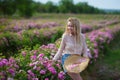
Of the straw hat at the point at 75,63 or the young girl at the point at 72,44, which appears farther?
the young girl at the point at 72,44

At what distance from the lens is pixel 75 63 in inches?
250

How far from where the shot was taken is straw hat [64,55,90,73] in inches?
244

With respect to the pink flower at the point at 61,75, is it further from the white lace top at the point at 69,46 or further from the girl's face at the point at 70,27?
the girl's face at the point at 70,27

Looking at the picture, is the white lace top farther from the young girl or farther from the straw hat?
the straw hat

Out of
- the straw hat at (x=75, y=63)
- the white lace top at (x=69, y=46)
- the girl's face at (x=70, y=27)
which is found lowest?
the straw hat at (x=75, y=63)

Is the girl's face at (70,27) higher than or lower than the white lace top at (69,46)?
higher

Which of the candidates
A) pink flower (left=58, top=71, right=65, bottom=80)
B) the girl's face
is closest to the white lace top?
the girl's face

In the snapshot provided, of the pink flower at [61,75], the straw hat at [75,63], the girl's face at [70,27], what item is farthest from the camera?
the pink flower at [61,75]

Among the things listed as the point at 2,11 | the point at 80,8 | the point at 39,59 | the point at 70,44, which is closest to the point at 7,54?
the point at 39,59

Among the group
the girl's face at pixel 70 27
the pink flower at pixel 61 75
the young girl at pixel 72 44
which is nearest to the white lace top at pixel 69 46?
the young girl at pixel 72 44

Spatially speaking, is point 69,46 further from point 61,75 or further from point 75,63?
point 61,75

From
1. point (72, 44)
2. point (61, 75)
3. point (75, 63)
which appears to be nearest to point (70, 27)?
point (72, 44)

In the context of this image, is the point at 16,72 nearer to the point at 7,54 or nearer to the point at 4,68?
the point at 4,68

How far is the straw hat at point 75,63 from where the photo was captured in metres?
6.20
